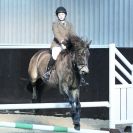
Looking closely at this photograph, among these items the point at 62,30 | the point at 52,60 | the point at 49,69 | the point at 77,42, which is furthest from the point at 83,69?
the point at 49,69

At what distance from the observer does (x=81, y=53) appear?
10.7 m

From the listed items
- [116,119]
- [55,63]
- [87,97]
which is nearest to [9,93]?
[87,97]

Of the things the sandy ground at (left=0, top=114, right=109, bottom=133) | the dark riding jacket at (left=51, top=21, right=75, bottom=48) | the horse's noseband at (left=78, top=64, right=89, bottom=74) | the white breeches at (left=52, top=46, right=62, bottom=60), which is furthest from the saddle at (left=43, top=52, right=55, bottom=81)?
the horse's noseband at (left=78, top=64, right=89, bottom=74)

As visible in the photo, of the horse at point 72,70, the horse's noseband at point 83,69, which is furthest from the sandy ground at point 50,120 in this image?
the horse's noseband at point 83,69

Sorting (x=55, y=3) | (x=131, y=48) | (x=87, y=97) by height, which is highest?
(x=55, y=3)

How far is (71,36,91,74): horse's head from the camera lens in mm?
10474

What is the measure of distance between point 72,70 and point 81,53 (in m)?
0.70

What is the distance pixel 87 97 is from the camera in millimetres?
14578

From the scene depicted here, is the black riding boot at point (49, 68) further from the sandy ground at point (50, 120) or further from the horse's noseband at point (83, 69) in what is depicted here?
the horse's noseband at point (83, 69)

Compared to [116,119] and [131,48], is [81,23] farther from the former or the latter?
[116,119]

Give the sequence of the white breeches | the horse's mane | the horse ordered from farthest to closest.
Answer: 1. the white breeches
2. the horse's mane
3. the horse

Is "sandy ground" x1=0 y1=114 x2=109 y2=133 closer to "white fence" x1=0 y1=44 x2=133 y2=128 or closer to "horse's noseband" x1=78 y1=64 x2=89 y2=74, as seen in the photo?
"white fence" x1=0 y1=44 x2=133 y2=128

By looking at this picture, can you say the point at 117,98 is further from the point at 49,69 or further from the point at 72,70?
the point at 49,69

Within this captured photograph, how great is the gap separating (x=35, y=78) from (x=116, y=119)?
2.93 m
